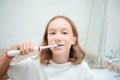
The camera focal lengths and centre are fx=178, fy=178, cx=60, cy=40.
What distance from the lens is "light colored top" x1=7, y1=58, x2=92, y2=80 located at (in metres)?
0.90

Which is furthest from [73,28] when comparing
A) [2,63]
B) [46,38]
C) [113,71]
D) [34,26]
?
[34,26]

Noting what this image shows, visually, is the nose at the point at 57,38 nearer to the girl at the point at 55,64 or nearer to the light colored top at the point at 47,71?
the girl at the point at 55,64

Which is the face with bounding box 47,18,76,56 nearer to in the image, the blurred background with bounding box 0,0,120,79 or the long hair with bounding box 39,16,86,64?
the long hair with bounding box 39,16,86,64

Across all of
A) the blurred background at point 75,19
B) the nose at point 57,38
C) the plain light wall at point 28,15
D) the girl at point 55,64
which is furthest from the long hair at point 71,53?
the plain light wall at point 28,15

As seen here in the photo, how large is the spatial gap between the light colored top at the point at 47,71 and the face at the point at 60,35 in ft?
0.27

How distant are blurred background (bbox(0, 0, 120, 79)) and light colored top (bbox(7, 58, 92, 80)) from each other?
770 millimetres

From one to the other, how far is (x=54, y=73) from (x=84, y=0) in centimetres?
119

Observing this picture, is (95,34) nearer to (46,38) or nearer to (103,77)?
(103,77)

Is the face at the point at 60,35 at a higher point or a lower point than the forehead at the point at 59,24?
lower

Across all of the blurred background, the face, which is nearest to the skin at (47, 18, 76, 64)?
the face

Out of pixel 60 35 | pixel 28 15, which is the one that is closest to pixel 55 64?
pixel 60 35

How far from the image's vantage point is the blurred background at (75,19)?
1745 millimetres

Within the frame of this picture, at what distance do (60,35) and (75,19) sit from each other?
40.4 inches

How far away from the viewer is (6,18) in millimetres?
1786
